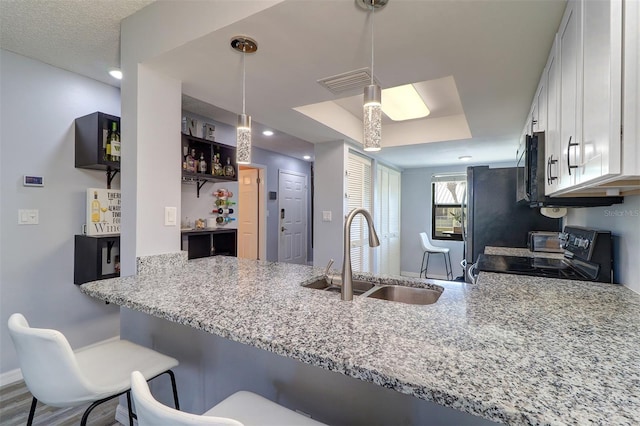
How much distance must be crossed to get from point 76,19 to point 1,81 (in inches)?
36.4

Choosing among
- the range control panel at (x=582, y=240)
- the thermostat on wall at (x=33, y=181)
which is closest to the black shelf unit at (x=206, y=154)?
the thermostat on wall at (x=33, y=181)

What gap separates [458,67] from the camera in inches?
68.9

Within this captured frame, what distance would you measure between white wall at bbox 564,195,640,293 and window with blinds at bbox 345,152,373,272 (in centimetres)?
246

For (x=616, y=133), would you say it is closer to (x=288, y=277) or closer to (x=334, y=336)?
(x=334, y=336)

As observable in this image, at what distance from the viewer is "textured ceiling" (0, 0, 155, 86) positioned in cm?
165

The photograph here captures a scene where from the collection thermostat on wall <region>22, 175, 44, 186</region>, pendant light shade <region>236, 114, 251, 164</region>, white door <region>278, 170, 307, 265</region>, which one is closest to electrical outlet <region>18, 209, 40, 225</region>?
thermostat on wall <region>22, 175, 44, 186</region>

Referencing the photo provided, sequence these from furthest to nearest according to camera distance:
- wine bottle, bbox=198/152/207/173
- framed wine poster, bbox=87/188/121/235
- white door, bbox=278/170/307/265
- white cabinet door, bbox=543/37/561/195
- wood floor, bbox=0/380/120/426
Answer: white door, bbox=278/170/307/265, wine bottle, bbox=198/152/207/173, framed wine poster, bbox=87/188/121/235, wood floor, bbox=0/380/120/426, white cabinet door, bbox=543/37/561/195

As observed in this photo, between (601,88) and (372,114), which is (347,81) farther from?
(601,88)

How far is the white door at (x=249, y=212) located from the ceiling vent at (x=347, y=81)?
3600 mm

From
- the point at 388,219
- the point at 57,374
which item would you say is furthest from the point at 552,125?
the point at 388,219

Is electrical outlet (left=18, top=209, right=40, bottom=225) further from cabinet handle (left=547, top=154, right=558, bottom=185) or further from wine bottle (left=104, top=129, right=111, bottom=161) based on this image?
cabinet handle (left=547, top=154, right=558, bottom=185)

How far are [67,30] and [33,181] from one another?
1129 mm

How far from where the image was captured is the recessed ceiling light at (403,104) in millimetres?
2916

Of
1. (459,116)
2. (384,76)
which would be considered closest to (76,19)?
(384,76)
